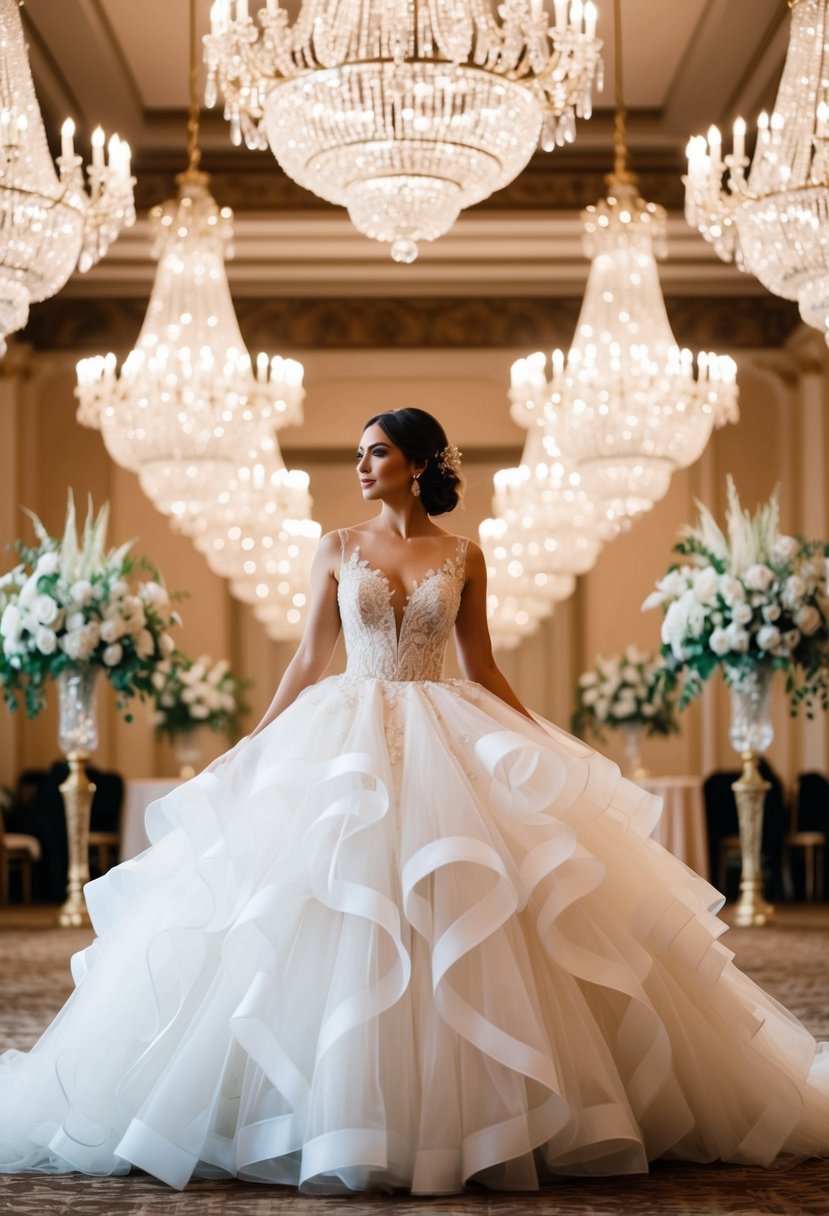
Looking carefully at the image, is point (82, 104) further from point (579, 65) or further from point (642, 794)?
point (642, 794)

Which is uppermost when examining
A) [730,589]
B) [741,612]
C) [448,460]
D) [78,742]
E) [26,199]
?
[26,199]

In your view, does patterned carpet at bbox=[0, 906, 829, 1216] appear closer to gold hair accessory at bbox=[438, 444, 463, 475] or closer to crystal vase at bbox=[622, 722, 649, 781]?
gold hair accessory at bbox=[438, 444, 463, 475]

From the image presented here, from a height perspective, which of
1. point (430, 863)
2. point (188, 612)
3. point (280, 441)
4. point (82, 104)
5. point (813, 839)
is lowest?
point (813, 839)

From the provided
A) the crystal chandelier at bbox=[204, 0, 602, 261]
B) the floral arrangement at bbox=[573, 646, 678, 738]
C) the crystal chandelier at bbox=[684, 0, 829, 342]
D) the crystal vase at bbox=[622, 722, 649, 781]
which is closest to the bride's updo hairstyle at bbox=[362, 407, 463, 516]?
the crystal chandelier at bbox=[204, 0, 602, 261]

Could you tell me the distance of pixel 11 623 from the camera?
828 cm

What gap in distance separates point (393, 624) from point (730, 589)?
184 inches

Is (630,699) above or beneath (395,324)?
beneath

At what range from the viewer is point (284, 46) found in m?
6.21

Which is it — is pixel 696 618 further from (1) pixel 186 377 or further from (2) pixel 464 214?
(2) pixel 464 214

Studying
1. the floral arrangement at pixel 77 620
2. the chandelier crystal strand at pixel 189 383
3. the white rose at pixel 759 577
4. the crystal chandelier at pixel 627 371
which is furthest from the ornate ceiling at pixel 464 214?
the floral arrangement at pixel 77 620

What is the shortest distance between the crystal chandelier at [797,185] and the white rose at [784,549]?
5.86ft

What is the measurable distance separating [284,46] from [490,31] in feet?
2.60

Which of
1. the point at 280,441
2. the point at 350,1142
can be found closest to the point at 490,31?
the point at 350,1142

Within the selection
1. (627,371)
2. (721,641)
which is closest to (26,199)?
(627,371)
